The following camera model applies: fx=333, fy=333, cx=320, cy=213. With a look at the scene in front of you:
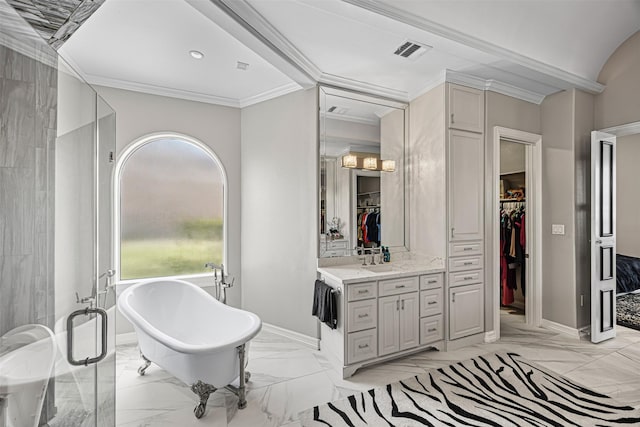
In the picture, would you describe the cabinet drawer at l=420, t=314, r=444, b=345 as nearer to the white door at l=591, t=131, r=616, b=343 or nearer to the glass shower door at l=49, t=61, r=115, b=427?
the white door at l=591, t=131, r=616, b=343

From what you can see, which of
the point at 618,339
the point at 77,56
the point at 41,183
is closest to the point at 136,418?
the point at 41,183

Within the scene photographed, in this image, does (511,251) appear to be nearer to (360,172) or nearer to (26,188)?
(360,172)

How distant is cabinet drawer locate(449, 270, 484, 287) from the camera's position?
10.9ft

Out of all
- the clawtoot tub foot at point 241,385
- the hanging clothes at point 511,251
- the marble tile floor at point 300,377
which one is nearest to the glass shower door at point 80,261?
the marble tile floor at point 300,377

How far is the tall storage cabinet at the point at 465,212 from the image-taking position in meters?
3.30

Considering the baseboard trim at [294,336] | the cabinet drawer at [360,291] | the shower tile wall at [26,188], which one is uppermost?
the shower tile wall at [26,188]

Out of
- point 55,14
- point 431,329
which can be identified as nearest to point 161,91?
point 55,14

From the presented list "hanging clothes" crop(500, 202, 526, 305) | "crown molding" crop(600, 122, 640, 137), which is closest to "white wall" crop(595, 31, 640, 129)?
"crown molding" crop(600, 122, 640, 137)

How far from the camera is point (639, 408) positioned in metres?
2.28

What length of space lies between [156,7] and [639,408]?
4.28 m

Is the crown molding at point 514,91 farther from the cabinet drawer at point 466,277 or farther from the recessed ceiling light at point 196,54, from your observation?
the recessed ceiling light at point 196,54

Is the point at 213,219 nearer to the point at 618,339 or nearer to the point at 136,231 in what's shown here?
the point at 136,231

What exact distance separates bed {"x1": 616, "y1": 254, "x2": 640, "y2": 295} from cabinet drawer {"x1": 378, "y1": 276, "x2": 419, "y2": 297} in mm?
3508

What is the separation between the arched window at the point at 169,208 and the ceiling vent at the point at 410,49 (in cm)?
235
